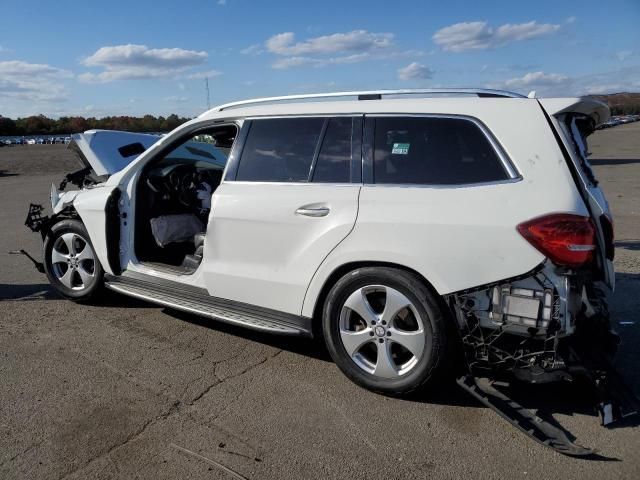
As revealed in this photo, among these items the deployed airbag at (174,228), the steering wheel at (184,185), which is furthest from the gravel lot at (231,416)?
the steering wheel at (184,185)

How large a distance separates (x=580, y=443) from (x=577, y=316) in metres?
0.69

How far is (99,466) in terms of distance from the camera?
111 inches

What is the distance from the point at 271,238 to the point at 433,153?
4.09ft

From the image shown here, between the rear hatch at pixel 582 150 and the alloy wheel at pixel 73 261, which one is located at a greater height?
the rear hatch at pixel 582 150

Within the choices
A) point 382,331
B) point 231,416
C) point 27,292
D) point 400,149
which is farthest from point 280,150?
point 27,292

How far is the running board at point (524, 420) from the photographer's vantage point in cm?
286

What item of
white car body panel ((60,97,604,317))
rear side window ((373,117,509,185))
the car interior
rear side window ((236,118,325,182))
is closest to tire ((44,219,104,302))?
the car interior

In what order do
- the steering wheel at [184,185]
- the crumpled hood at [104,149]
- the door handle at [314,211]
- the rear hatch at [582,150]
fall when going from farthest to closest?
the steering wheel at [184,185] → the crumpled hood at [104,149] → the door handle at [314,211] → the rear hatch at [582,150]

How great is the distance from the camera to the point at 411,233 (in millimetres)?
3225

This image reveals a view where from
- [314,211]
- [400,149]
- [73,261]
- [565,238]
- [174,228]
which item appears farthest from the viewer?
[174,228]

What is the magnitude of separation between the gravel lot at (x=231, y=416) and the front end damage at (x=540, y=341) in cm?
14

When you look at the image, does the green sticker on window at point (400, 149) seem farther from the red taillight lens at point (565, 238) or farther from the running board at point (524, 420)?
the running board at point (524, 420)

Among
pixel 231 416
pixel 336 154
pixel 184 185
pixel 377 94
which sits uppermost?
A: pixel 377 94

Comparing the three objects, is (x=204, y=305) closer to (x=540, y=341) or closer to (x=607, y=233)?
(x=540, y=341)
